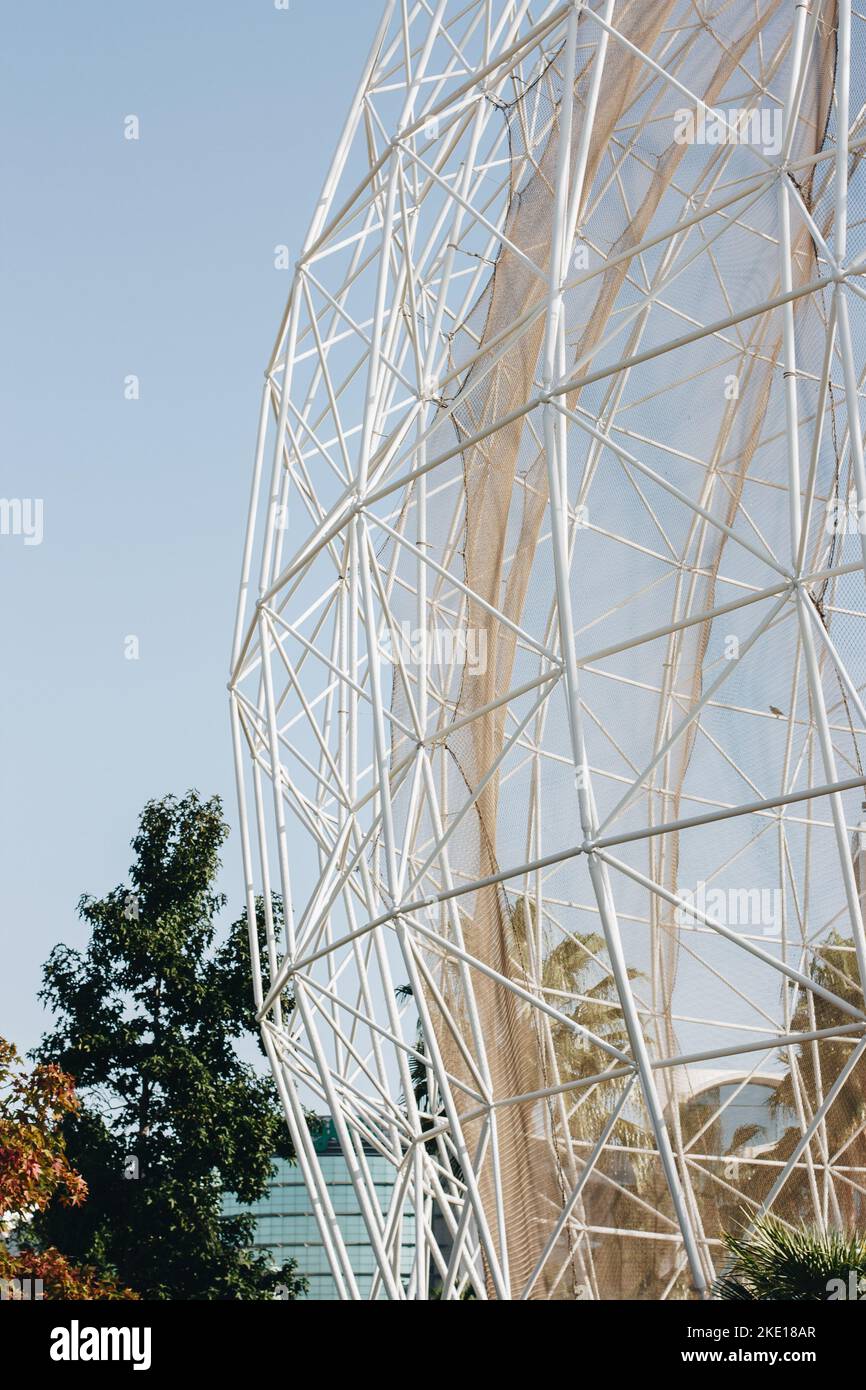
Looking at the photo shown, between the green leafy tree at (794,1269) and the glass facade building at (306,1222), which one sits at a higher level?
the green leafy tree at (794,1269)

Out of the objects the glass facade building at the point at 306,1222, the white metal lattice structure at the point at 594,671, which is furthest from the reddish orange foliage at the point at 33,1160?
the glass facade building at the point at 306,1222

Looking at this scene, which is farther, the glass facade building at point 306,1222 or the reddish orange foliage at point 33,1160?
the glass facade building at point 306,1222

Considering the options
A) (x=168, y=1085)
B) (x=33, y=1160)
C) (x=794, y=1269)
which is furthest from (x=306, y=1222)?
(x=794, y=1269)

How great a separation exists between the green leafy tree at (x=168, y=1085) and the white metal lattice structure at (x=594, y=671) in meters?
11.5

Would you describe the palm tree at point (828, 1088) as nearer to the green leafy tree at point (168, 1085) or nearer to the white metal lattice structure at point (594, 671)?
the white metal lattice structure at point (594, 671)

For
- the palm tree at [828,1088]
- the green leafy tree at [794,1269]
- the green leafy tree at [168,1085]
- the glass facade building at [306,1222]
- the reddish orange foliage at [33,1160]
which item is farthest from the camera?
the glass facade building at [306,1222]

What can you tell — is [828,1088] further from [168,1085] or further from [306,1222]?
[306,1222]

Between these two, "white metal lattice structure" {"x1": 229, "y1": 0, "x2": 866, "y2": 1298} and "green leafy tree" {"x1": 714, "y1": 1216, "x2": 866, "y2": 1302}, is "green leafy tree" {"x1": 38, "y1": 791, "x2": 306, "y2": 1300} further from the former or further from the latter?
"green leafy tree" {"x1": 714, "y1": 1216, "x2": 866, "y2": 1302}

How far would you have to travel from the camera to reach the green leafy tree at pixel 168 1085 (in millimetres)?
27781

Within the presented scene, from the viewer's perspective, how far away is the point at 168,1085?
29.0 m

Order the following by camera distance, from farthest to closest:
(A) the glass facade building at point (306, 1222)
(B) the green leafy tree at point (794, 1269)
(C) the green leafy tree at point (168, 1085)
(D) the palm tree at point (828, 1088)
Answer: (A) the glass facade building at point (306, 1222) < (C) the green leafy tree at point (168, 1085) < (D) the palm tree at point (828, 1088) < (B) the green leafy tree at point (794, 1269)

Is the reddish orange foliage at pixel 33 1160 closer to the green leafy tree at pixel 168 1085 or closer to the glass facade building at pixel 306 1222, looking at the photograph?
the green leafy tree at pixel 168 1085
